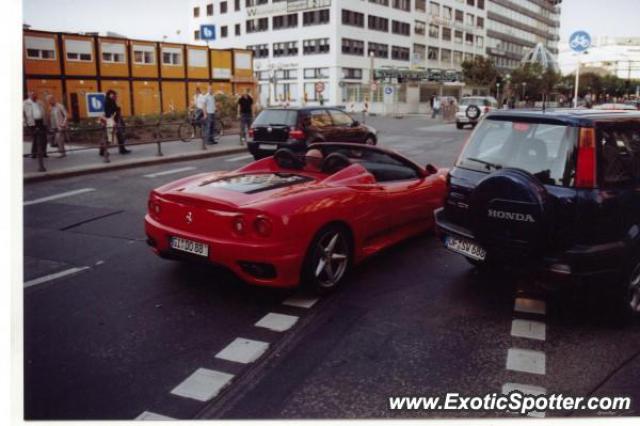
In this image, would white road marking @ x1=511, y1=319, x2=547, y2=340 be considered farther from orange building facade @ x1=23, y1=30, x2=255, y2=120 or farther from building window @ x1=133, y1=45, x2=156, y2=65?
building window @ x1=133, y1=45, x2=156, y2=65

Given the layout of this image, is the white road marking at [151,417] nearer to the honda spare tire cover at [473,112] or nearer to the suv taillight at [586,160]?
the suv taillight at [586,160]

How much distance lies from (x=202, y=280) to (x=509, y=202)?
2836mm

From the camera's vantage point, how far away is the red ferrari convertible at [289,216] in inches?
185

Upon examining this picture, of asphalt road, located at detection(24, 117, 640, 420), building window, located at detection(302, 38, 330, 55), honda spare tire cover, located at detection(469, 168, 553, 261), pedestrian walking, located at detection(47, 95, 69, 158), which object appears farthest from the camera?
building window, located at detection(302, 38, 330, 55)

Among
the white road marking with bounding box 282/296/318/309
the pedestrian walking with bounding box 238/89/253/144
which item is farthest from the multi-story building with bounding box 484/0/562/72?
the white road marking with bounding box 282/296/318/309

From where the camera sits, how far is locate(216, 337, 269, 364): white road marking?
12.8ft

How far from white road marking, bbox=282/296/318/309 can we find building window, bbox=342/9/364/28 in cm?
6142

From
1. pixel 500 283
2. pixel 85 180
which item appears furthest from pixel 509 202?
pixel 85 180

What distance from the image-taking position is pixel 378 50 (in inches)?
2734

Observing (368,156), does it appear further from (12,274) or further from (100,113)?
(100,113)

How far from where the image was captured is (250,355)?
3.95 m

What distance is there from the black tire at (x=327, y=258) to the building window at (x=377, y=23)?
65374 millimetres

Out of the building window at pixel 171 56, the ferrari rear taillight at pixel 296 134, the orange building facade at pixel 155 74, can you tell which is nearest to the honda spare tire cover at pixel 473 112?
the orange building facade at pixel 155 74

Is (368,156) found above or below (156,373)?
above
